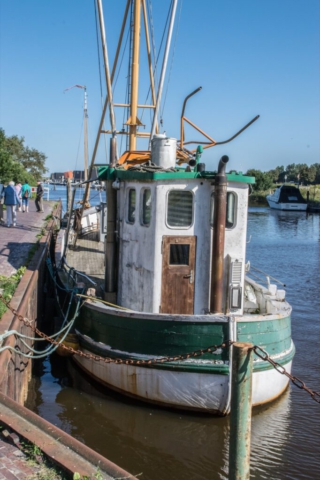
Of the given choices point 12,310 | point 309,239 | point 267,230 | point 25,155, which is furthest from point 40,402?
point 25,155

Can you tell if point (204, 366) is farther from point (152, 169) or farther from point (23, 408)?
point (152, 169)

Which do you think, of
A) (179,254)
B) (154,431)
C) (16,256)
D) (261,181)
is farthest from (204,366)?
(261,181)

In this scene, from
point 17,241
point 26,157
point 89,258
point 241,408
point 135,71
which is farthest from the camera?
point 26,157

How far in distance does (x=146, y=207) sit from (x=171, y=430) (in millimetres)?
3665

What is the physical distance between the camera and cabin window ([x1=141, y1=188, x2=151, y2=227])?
897cm

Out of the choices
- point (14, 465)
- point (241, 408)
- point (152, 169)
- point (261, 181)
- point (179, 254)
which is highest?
point (261, 181)

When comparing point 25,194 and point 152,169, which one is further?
point 25,194

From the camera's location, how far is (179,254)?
29.0 feet

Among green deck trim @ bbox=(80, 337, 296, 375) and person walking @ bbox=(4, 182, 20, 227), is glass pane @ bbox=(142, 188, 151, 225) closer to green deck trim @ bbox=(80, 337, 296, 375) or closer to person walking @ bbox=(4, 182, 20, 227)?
green deck trim @ bbox=(80, 337, 296, 375)

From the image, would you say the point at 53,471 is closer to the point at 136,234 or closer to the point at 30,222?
the point at 136,234

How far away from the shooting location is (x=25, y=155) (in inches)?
2480

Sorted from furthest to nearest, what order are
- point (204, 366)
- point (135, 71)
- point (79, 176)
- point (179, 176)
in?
point (79, 176), point (135, 71), point (179, 176), point (204, 366)

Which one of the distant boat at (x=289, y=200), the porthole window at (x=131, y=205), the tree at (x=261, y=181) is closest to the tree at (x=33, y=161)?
the distant boat at (x=289, y=200)

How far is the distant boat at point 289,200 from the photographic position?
6872 centimetres
